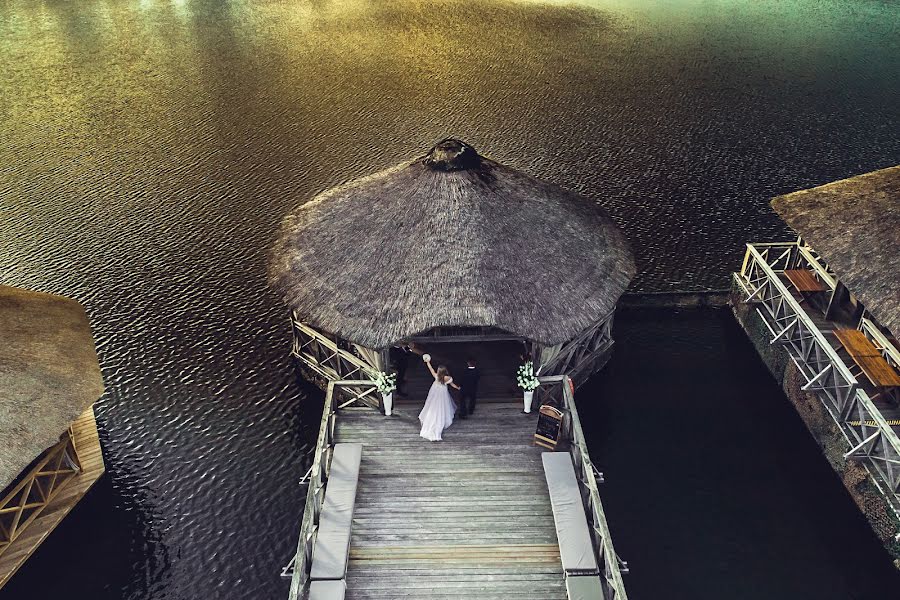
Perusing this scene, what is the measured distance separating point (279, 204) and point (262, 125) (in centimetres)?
940

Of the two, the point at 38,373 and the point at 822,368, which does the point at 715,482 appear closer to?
the point at 822,368

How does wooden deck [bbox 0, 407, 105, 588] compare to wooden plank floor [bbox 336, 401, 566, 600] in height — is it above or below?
below

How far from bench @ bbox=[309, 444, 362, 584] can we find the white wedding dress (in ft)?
6.17

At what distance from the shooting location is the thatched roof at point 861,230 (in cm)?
2014

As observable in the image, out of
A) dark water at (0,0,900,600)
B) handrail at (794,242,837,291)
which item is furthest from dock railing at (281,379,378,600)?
handrail at (794,242,837,291)

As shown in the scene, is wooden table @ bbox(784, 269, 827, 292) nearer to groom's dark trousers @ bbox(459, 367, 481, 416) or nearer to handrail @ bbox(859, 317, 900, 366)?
handrail @ bbox(859, 317, 900, 366)

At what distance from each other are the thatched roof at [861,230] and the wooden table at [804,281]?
6.20 feet

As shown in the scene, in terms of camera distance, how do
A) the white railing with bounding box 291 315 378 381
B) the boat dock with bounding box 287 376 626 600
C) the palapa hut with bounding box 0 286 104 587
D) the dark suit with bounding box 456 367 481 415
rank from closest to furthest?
the boat dock with bounding box 287 376 626 600
the palapa hut with bounding box 0 286 104 587
the dark suit with bounding box 456 367 481 415
the white railing with bounding box 291 315 378 381

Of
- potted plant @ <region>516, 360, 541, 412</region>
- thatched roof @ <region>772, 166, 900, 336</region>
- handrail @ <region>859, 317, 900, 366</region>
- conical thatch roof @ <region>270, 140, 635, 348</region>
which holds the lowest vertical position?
potted plant @ <region>516, 360, 541, 412</region>

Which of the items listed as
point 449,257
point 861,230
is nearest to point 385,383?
point 449,257

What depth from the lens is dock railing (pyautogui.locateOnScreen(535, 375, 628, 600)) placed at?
50.5 feet

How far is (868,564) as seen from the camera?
18219 mm

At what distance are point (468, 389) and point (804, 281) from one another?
12.5m

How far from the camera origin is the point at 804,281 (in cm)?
2416
